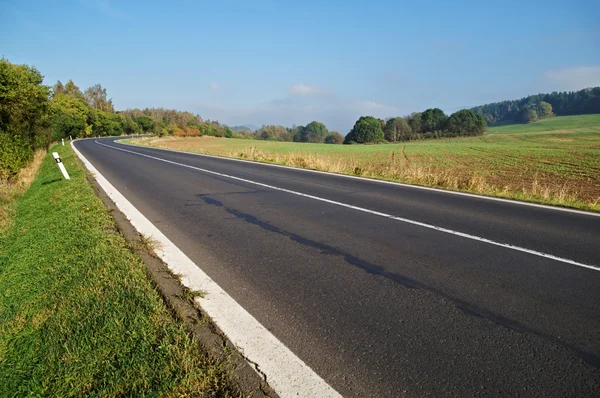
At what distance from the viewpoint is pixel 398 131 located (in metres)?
104

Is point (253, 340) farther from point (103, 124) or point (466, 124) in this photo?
point (466, 124)

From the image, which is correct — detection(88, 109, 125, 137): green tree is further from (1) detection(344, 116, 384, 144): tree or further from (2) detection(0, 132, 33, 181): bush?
(2) detection(0, 132, 33, 181): bush

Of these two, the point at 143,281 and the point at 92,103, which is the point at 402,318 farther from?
the point at 92,103

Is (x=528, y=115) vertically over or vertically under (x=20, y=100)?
over

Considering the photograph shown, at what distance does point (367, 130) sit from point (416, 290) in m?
105

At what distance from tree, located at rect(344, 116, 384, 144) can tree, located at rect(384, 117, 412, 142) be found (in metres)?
3.66

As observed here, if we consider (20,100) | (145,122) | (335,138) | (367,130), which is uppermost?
(145,122)

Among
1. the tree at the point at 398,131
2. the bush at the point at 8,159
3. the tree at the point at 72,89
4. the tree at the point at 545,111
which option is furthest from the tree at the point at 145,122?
the tree at the point at 545,111

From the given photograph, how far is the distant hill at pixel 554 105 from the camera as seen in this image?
4158 inches

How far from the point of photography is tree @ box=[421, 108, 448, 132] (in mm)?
101419

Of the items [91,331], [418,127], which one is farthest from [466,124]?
[91,331]

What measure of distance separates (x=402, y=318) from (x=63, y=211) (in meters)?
6.88

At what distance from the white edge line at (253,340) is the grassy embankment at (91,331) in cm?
29

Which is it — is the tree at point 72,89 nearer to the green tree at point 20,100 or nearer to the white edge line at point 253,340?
the green tree at point 20,100
